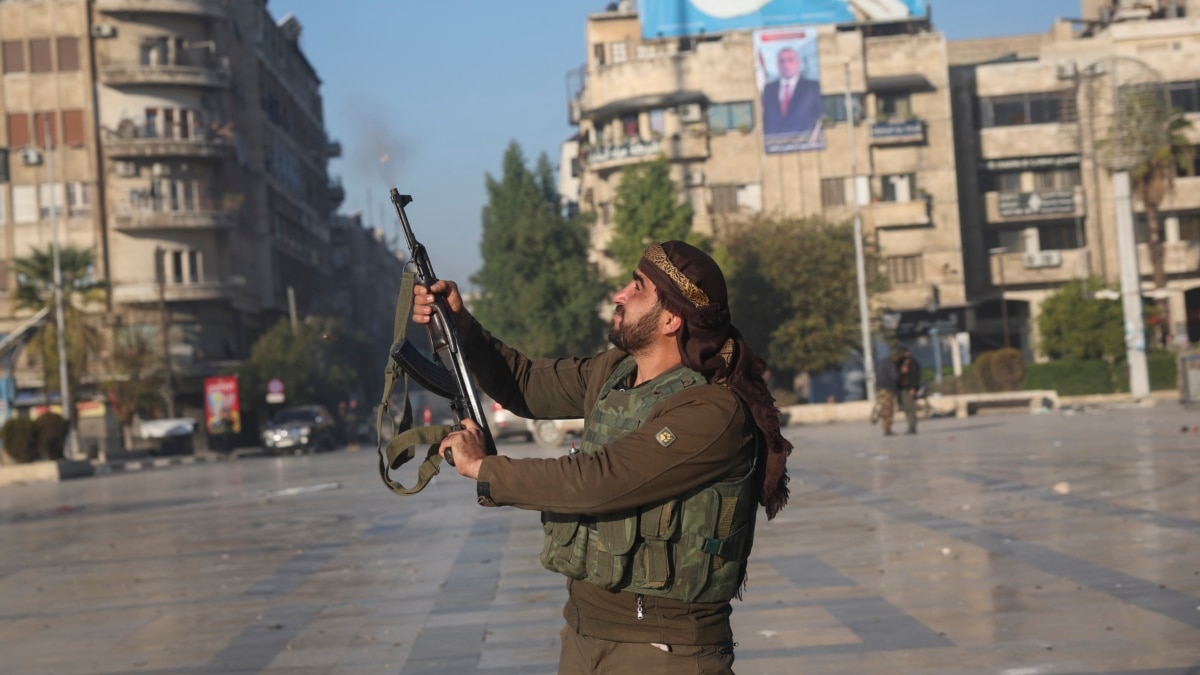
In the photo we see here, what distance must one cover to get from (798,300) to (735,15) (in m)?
21.3

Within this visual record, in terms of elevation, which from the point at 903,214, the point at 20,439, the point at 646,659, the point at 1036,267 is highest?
the point at 903,214

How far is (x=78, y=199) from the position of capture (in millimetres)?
69438

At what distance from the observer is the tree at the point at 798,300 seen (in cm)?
5475

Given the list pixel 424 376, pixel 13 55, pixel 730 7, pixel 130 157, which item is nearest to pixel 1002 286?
pixel 730 7

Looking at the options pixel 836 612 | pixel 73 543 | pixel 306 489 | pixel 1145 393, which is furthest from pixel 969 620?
pixel 1145 393

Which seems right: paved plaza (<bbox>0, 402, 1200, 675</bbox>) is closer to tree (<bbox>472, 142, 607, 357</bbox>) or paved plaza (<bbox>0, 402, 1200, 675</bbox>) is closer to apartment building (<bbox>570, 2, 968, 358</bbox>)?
tree (<bbox>472, 142, 607, 357</bbox>)

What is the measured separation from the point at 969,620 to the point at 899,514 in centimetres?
616

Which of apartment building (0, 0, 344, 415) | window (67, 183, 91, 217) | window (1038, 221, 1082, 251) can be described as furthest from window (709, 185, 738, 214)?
window (67, 183, 91, 217)

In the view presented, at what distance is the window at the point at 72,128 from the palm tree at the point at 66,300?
33.7ft

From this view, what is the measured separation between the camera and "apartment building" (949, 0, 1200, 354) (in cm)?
6819

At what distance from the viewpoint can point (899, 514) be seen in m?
14.5

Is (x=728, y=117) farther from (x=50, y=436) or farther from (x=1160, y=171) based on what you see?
(x=50, y=436)

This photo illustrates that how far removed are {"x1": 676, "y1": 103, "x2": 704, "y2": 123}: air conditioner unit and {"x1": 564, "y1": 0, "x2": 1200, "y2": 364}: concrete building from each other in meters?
0.08

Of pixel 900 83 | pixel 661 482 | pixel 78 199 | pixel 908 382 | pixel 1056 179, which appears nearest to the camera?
pixel 661 482
